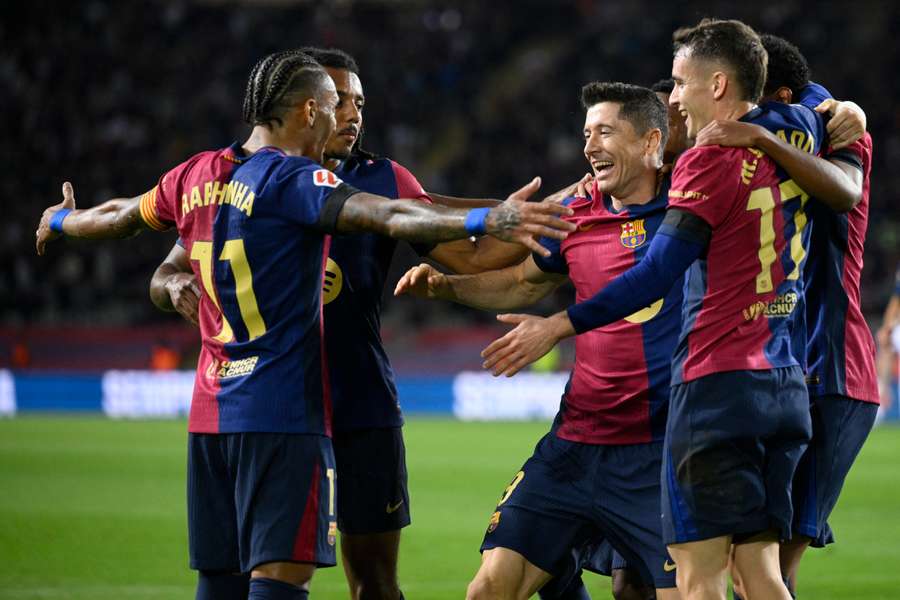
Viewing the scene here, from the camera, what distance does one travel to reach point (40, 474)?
1356 centimetres

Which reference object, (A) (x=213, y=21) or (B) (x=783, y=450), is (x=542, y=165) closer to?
(A) (x=213, y=21)

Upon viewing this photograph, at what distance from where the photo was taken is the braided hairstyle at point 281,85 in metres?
4.43

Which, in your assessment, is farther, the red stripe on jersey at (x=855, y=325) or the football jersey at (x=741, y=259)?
the red stripe on jersey at (x=855, y=325)

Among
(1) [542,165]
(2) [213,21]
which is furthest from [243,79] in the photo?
(1) [542,165]

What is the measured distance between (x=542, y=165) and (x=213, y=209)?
21.6 metres

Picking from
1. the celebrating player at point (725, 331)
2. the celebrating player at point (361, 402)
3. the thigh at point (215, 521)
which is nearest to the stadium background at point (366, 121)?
the celebrating player at point (361, 402)

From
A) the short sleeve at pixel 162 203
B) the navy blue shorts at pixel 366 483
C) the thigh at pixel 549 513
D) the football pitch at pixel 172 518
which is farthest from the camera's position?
the football pitch at pixel 172 518

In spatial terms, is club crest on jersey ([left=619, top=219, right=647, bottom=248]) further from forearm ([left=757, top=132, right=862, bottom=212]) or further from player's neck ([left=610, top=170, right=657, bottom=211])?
forearm ([left=757, top=132, right=862, bottom=212])

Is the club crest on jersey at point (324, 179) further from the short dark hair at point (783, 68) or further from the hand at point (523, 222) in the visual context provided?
the short dark hair at point (783, 68)

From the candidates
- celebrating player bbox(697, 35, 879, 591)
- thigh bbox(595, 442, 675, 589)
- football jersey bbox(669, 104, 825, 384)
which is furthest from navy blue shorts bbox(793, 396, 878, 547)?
football jersey bbox(669, 104, 825, 384)

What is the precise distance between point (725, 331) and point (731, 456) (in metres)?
0.39

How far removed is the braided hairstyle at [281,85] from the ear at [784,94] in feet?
5.44

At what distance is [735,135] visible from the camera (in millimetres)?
4105

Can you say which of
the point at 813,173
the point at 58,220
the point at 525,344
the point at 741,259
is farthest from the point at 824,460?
the point at 58,220
